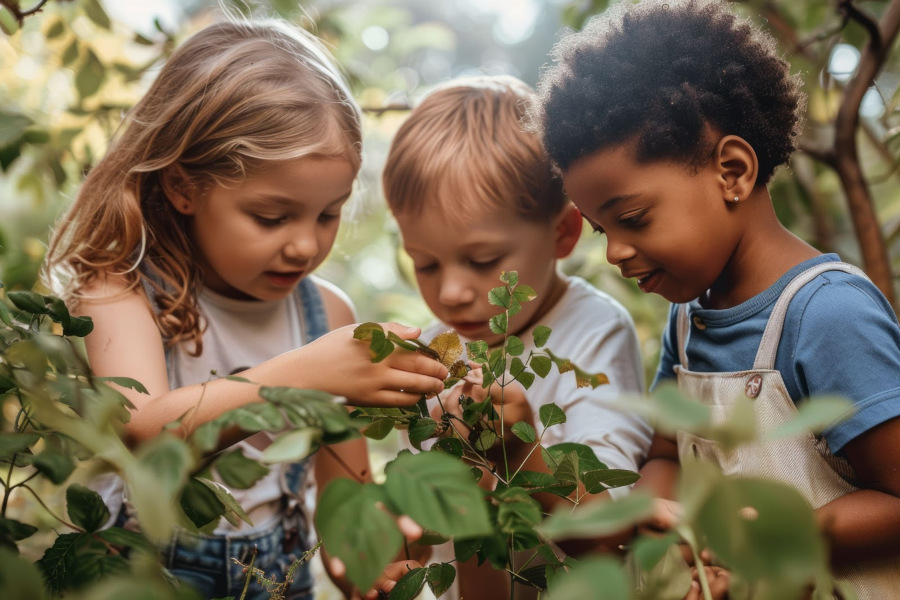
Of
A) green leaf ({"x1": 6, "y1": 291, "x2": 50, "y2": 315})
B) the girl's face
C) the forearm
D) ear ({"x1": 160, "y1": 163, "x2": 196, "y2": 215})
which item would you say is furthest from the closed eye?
the forearm

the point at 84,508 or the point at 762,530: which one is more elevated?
the point at 762,530

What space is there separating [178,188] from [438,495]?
890 mm

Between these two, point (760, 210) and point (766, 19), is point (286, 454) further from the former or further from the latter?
point (766, 19)

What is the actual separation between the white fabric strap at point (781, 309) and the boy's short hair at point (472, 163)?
45cm

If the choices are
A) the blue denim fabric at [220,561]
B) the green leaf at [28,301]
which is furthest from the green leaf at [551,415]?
the blue denim fabric at [220,561]

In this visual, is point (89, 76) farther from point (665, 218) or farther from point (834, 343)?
point (834, 343)

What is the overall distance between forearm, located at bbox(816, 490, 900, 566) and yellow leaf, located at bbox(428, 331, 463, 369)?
1.34 ft

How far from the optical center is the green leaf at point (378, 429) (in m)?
0.72

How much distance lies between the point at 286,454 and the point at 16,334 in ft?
1.20

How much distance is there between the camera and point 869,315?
785 millimetres

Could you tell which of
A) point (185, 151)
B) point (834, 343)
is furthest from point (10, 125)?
point (834, 343)

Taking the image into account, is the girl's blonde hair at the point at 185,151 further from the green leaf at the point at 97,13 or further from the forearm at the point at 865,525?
the forearm at the point at 865,525

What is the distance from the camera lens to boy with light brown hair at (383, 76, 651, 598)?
1.17 meters

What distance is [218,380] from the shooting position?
94 centimetres
